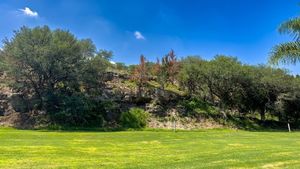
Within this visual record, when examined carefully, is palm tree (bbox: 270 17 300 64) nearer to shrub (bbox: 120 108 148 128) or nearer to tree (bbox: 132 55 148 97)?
shrub (bbox: 120 108 148 128)

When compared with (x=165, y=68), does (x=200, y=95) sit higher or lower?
lower

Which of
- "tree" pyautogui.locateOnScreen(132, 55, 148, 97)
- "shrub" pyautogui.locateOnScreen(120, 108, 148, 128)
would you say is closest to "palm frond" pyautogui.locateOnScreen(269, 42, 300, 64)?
"shrub" pyautogui.locateOnScreen(120, 108, 148, 128)

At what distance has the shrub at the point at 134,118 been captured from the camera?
109ft

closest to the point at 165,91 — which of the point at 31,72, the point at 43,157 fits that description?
the point at 31,72

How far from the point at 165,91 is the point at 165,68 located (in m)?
2.76

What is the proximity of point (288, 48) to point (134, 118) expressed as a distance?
21.2 metres

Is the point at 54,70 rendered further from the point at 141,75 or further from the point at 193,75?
the point at 193,75

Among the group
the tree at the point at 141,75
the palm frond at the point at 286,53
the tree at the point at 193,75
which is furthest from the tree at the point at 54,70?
the palm frond at the point at 286,53

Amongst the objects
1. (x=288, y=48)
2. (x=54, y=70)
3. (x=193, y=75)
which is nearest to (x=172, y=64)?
(x=193, y=75)

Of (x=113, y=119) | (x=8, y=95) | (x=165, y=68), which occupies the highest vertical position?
(x=165, y=68)

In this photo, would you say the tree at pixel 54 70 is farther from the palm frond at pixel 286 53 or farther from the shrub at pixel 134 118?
the palm frond at pixel 286 53

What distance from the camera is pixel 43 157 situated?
1216cm

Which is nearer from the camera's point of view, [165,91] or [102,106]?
[102,106]

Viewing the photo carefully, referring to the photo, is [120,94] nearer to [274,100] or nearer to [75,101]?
[75,101]
